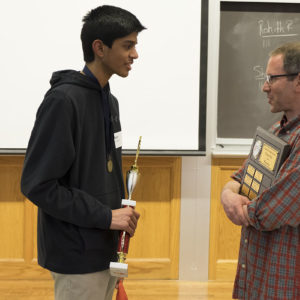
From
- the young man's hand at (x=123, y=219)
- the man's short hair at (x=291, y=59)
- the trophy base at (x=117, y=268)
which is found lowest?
the trophy base at (x=117, y=268)

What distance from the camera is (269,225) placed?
5.59 feet

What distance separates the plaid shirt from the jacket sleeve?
592 mm

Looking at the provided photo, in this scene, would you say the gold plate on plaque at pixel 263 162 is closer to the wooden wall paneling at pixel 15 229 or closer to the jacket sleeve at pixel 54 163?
the jacket sleeve at pixel 54 163

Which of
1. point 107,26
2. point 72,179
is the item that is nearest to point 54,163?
point 72,179

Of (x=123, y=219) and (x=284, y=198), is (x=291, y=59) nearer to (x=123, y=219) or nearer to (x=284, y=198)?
(x=284, y=198)

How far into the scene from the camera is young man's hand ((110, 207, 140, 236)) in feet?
5.40

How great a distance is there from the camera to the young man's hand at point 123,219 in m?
1.65

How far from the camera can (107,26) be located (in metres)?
1.68

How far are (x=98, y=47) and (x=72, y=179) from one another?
0.46 m

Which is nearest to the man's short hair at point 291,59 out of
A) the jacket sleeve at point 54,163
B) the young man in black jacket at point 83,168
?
the young man in black jacket at point 83,168

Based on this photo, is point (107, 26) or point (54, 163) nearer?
point (54, 163)

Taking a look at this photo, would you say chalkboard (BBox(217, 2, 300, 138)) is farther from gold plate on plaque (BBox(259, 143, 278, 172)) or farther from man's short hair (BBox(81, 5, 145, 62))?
man's short hair (BBox(81, 5, 145, 62))

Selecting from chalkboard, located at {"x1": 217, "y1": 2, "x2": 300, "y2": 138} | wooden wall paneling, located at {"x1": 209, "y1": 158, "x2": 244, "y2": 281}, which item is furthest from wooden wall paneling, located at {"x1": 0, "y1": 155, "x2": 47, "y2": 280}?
chalkboard, located at {"x1": 217, "y1": 2, "x2": 300, "y2": 138}

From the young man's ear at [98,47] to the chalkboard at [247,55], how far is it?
201 centimetres
